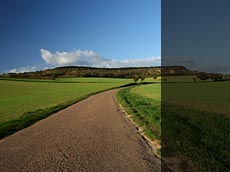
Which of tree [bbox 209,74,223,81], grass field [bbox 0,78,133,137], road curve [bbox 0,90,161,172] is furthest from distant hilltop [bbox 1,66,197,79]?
road curve [bbox 0,90,161,172]

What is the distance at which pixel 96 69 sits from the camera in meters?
172

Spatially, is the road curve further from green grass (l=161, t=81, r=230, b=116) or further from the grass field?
green grass (l=161, t=81, r=230, b=116)

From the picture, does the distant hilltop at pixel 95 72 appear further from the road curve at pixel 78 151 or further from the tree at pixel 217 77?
the road curve at pixel 78 151

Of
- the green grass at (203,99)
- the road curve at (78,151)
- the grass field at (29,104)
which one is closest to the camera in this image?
the road curve at (78,151)

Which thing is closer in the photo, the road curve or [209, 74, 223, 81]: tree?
the road curve

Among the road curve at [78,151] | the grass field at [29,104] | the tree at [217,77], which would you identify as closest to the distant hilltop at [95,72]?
the tree at [217,77]

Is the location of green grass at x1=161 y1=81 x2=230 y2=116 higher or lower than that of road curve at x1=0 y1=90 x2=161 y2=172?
lower

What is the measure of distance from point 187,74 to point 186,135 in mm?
131588

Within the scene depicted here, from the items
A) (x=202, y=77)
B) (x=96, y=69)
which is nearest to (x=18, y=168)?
(x=202, y=77)

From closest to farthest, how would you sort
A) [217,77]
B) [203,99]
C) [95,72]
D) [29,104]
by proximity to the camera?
[29,104], [203,99], [217,77], [95,72]

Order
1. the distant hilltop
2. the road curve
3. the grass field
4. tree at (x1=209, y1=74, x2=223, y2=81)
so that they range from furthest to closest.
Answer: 1. the distant hilltop
2. tree at (x1=209, y1=74, x2=223, y2=81)
3. the grass field
4. the road curve

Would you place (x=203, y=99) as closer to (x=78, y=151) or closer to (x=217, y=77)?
(x=78, y=151)

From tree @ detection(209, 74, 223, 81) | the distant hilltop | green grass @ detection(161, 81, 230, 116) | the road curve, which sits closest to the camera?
the road curve

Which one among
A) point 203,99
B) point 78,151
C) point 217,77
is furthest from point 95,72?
point 78,151
